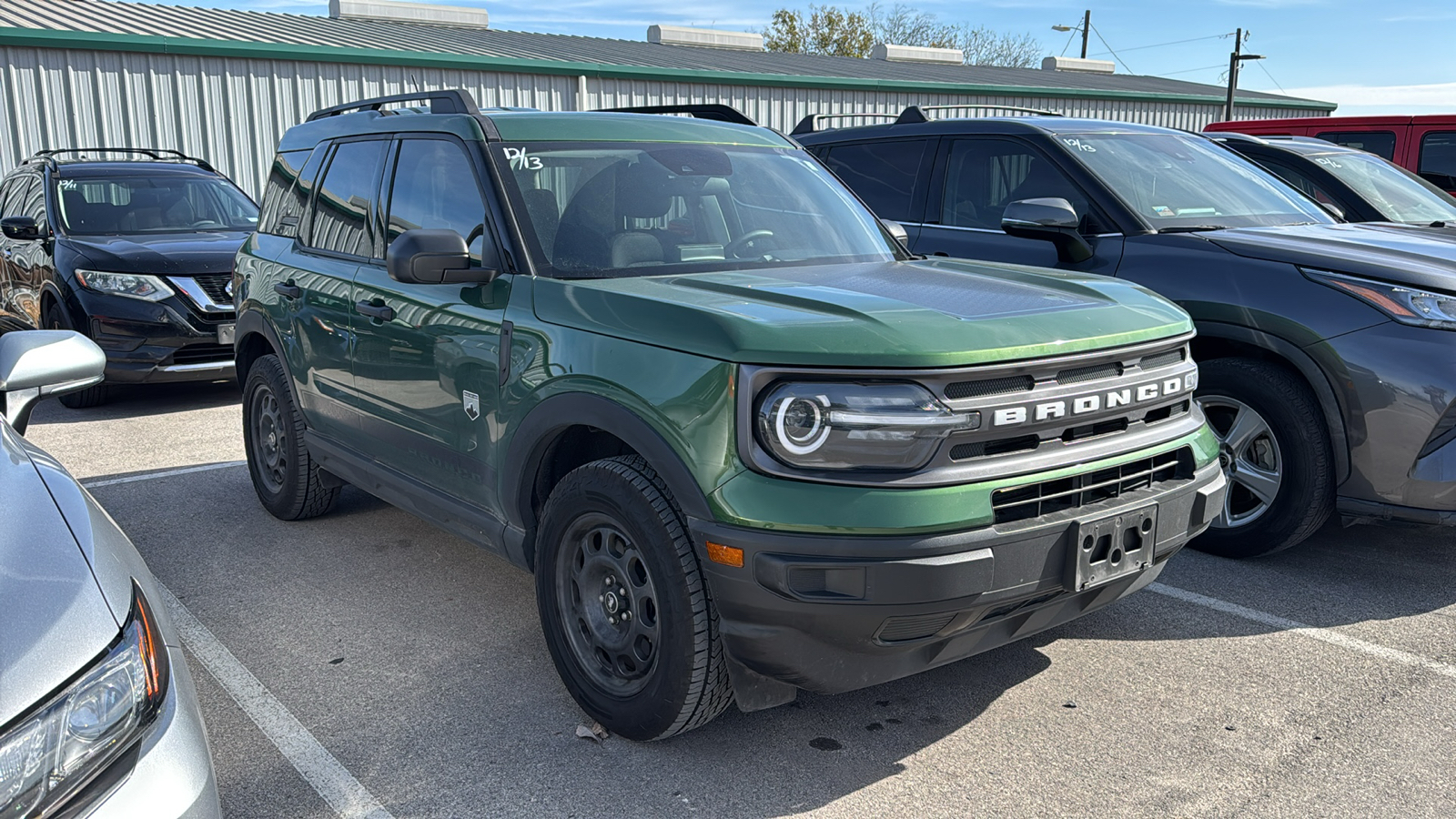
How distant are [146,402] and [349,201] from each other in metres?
5.18

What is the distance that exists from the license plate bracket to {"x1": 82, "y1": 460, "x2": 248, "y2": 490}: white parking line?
5.40 metres

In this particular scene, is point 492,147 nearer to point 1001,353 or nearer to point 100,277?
point 1001,353

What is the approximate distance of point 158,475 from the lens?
642cm

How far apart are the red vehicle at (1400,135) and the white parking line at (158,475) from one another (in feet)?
29.7

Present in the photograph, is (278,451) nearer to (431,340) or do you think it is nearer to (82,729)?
(431,340)

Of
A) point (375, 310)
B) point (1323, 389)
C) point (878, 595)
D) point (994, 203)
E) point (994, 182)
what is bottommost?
point (878, 595)

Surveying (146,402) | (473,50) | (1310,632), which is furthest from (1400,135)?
(473,50)

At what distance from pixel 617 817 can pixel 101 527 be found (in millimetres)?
1424

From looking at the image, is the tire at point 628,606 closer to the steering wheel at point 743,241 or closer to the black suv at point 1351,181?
the steering wheel at point 743,241

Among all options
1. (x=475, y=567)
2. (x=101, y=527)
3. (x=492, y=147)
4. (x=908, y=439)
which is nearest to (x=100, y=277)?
(x=475, y=567)

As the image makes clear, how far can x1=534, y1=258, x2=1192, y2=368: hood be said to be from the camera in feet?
9.04

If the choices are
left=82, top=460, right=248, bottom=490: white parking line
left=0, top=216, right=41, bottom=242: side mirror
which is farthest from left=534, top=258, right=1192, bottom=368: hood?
left=0, top=216, right=41, bottom=242: side mirror

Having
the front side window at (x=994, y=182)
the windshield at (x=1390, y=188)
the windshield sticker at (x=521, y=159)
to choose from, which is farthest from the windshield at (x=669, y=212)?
the windshield at (x=1390, y=188)

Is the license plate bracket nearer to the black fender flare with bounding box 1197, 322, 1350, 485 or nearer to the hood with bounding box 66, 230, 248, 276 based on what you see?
the black fender flare with bounding box 1197, 322, 1350, 485
